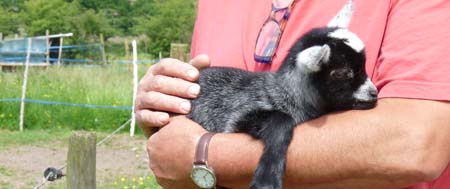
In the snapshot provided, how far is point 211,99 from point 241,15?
0.35m

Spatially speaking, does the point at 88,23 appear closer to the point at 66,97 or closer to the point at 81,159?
the point at 66,97

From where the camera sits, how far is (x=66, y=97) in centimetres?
1427

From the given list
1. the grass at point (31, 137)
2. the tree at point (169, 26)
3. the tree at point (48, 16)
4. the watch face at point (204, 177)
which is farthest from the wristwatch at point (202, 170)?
the tree at point (48, 16)

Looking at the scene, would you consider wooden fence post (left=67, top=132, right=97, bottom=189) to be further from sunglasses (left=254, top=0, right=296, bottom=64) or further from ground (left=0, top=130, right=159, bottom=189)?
ground (left=0, top=130, right=159, bottom=189)

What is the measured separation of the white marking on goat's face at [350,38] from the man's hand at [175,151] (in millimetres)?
558

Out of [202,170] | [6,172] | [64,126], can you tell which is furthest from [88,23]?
[202,170]

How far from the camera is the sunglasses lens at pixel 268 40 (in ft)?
7.82

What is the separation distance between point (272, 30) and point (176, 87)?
16.3 inches

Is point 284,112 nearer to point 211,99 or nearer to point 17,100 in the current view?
point 211,99

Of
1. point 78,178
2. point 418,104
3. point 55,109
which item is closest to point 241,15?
point 418,104

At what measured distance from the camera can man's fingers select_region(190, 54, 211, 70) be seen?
2520mm

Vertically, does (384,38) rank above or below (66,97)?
above

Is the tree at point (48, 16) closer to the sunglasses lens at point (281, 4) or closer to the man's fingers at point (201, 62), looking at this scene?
the man's fingers at point (201, 62)

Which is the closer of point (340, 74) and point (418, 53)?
point (418, 53)
